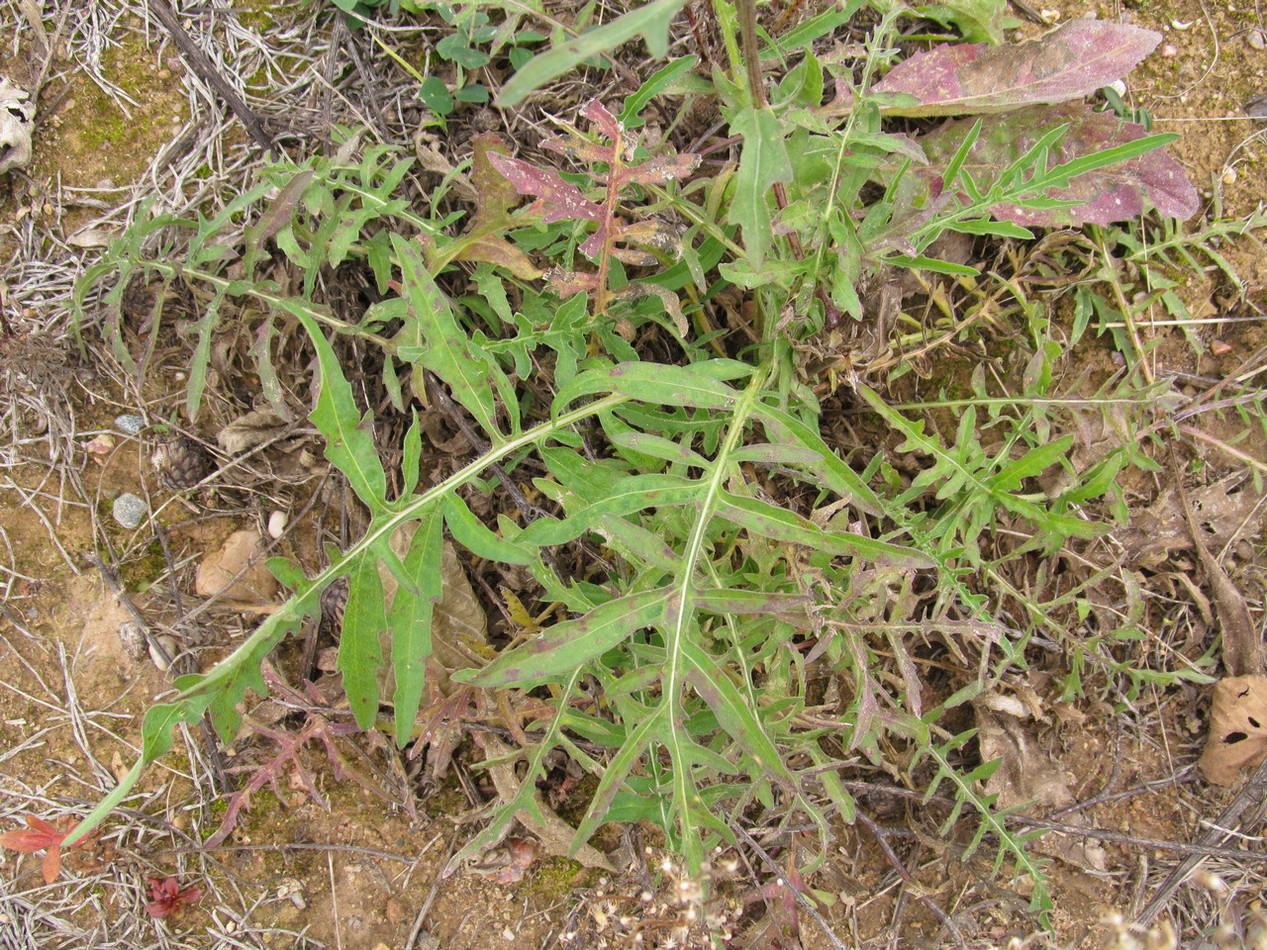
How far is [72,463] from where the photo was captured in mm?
2432

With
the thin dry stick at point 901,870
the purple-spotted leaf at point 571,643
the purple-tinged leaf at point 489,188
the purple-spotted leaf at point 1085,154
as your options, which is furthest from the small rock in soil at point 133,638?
the purple-spotted leaf at point 1085,154

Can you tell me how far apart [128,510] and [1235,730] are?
10.7 ft

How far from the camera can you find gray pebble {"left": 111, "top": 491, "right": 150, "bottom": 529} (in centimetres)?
243

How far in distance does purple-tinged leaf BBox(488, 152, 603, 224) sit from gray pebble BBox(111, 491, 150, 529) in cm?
146

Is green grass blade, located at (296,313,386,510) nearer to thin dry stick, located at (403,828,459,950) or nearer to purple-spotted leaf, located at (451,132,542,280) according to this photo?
purple-spotted leaf, located at (451,132,542,280)

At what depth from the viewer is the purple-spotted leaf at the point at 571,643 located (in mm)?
1568

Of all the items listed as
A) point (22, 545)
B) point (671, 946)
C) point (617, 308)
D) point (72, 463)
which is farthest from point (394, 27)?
point (671, 946)

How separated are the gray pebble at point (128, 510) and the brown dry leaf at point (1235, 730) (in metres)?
3.20

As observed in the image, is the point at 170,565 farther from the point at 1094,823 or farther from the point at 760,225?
the point at 1094,823

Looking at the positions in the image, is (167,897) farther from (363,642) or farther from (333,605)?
(363,642)

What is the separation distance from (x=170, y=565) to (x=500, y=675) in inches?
54.9

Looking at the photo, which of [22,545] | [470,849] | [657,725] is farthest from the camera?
[22,545]

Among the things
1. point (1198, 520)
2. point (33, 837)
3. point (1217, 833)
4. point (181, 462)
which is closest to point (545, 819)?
point (33, 837)

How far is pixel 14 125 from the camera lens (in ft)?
7.89
